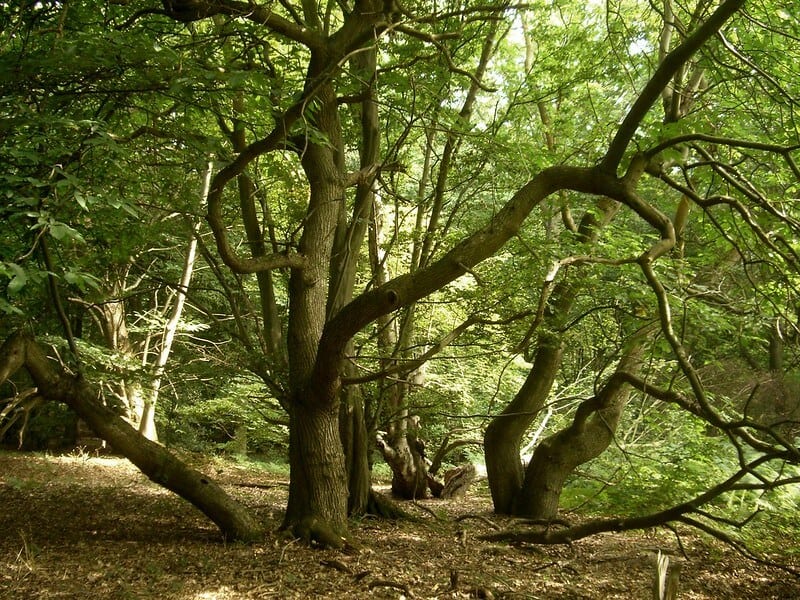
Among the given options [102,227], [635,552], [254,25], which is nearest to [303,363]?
[102,227]

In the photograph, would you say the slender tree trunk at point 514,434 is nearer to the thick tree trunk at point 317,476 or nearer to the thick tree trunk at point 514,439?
the thick tree trunk at point 514,439

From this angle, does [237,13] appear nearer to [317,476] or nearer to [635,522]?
[317,476]

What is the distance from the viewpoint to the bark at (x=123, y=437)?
16.4ft

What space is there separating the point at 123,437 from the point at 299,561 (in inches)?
74.6

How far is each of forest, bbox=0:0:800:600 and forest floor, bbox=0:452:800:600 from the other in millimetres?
44

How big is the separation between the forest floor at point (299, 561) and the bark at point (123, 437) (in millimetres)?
304

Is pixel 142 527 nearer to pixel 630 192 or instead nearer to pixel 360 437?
pixel 360 437

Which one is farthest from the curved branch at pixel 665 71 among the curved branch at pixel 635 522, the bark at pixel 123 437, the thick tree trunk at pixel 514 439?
the thick tree trunk at pixel 514 439

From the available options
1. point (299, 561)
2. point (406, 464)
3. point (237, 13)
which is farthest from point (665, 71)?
point (406, 464)

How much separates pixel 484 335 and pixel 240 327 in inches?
122

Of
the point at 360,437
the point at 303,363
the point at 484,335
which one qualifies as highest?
the point at 484,335

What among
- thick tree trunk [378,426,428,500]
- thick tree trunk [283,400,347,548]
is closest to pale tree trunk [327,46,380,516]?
thick tree trunk [283,400,347,548]

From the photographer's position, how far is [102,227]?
5.48m

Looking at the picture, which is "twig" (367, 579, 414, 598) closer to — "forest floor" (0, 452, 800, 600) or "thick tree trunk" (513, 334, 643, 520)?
"forest floor" (0, 452, 800, 600)
